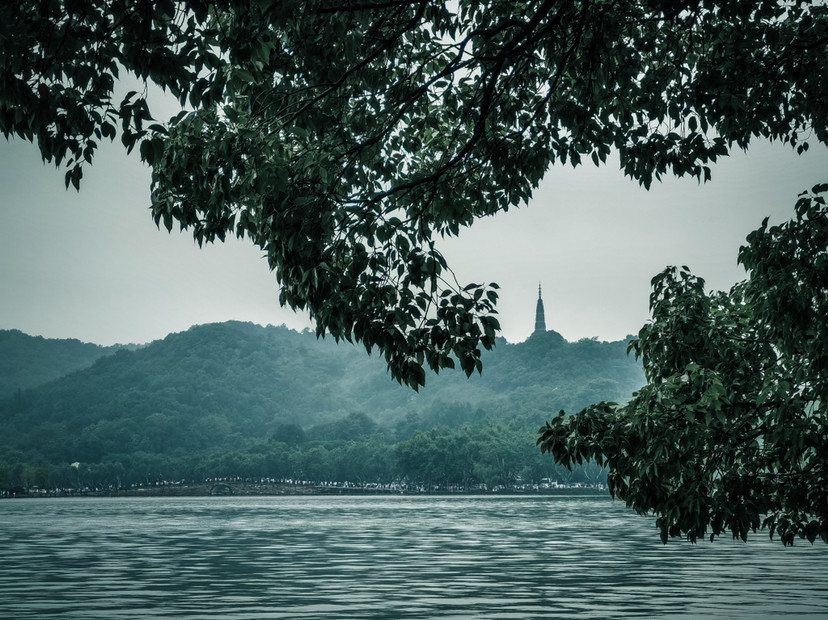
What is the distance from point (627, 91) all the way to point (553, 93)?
1031 millimetres

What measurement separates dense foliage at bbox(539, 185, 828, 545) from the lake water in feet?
56.9

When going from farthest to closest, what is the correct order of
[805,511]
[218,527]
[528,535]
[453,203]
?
[218,527] < [528,535] < [805,511] < [453,203]

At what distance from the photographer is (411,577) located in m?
47.5

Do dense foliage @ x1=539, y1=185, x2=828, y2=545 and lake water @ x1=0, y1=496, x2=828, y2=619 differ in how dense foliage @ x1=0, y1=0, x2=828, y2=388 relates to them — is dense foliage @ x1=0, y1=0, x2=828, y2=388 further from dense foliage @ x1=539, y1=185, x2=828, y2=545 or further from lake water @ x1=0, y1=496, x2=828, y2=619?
lake water @ x1=0, y1=496, x2=828, y2=619

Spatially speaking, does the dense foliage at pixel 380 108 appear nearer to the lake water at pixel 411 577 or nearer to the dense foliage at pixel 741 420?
the dense foliage at pixel 741 420

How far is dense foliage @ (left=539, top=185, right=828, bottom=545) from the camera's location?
47.1 feet

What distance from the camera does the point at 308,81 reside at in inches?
508

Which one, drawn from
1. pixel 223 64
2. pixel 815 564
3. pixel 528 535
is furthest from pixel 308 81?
pixel 528 535

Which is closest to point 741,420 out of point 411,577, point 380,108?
point 380,108

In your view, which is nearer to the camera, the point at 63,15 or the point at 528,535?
the point at 63,15

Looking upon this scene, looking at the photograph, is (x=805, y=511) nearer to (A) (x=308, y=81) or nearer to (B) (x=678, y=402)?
(B) (x=678, y=402)

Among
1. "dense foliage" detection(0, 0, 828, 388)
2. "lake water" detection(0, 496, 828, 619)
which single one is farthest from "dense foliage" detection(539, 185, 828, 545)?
"lake water" detection(0, 496, 828, 619)

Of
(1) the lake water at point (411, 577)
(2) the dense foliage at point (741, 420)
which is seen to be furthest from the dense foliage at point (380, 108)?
(1) the lake water at point (411, 577)

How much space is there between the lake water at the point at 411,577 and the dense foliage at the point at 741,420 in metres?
17.4
